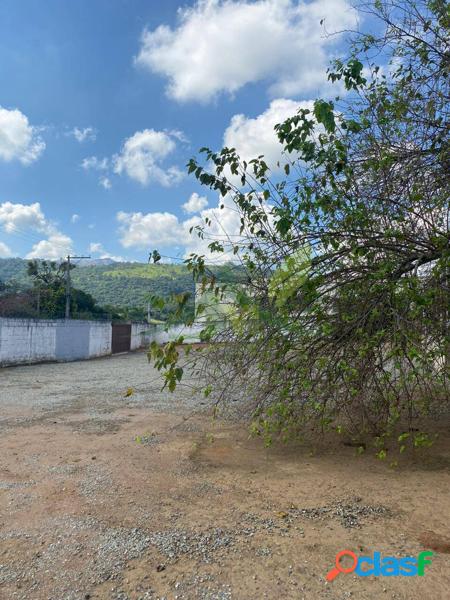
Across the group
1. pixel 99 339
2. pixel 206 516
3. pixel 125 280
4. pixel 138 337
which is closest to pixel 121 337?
pixel 138 337

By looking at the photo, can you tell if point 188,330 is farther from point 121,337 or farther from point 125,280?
point 125,280

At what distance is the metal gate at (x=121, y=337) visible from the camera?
21.9 m

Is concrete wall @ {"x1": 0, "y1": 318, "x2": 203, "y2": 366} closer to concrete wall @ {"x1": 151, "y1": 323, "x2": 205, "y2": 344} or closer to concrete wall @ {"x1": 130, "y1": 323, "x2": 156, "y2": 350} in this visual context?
concrete wall @ {"x1": 130, "y1": 323, "x2": 156, "y2": 350}

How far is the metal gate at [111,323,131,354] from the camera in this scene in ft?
71.8

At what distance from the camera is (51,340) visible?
16.6 m

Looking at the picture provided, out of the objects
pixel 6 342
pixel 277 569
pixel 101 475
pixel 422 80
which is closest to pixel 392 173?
pixel 422 80

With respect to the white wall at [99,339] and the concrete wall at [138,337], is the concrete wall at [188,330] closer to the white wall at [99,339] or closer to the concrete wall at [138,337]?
the white wall at [99,339]

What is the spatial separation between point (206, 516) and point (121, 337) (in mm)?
20377

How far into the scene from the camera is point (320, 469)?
398cm

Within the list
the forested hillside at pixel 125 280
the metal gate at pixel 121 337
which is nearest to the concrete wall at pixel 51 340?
the metal gate at pixel 121 337

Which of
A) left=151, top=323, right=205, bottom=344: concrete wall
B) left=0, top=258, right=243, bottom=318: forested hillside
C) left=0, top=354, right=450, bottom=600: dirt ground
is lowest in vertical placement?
left=0, top=354, right=450, bottom=600: dirt ground

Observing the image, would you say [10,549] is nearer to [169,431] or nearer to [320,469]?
[320,469]

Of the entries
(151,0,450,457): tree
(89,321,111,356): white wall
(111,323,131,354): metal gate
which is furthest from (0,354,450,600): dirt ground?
(111,323,131,354): metal gate

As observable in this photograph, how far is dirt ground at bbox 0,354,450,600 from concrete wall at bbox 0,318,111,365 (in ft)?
32.1
